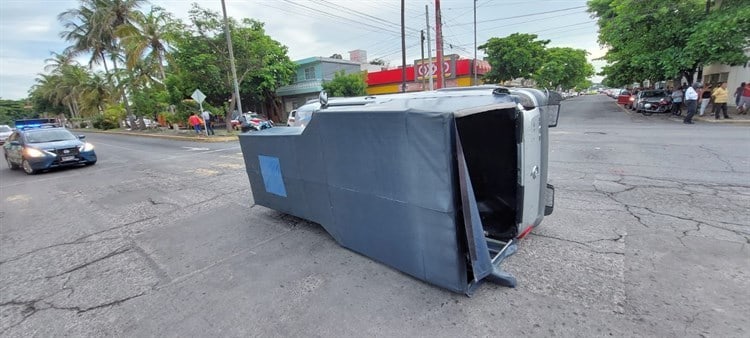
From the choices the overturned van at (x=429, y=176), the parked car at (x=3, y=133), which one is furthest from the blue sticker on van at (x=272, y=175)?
the parked car at (x=3, y=133)

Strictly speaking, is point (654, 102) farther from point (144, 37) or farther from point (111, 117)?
point (111, 117)

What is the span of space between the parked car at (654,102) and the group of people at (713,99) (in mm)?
1117

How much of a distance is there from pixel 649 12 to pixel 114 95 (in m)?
45.1

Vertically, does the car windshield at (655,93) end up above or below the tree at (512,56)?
below

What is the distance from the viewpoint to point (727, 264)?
118 inches

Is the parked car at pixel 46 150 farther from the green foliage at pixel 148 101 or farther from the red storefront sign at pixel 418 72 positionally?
the red storefront sign at pixel 418 72

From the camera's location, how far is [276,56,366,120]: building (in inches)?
1284

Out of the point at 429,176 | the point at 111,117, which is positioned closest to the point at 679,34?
the point at 429,176

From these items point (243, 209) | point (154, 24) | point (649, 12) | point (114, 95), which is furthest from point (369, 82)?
point (243, 209)

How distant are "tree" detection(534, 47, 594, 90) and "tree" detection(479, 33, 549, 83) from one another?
3500mm

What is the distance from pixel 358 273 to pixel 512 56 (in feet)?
113

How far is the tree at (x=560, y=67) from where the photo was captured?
39594 mm

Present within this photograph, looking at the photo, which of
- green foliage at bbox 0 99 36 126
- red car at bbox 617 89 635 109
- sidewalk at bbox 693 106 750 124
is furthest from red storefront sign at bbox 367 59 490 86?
green foliage at bbox 0 99 36 126

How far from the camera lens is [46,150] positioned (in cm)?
1025
